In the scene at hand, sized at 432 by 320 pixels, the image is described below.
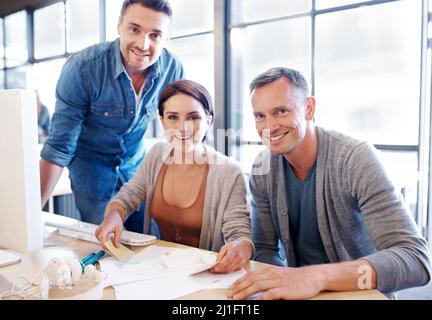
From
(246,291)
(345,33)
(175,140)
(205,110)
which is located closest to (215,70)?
(205,110)

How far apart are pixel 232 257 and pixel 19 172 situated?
384mm

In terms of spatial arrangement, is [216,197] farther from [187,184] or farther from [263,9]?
[263,9]

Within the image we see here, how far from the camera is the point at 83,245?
0.86 meters

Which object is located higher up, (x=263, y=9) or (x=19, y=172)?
(x=263, y=9)

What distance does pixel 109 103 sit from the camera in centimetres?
126

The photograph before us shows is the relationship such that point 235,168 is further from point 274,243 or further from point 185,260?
point 185,260

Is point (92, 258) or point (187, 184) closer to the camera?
point (92, 258)

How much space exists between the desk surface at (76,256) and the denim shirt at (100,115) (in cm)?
40

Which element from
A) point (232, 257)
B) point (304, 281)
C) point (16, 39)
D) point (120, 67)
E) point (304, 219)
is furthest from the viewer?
point (120, 67)

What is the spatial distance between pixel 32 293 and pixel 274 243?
0.57m

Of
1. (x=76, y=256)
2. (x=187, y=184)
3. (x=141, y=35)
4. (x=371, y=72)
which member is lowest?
(x=76, y=256)

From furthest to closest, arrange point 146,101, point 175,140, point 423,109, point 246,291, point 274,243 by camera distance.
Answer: point 146,101 < point 175,140 < point 274,243 < point 423,109 < point 246,291

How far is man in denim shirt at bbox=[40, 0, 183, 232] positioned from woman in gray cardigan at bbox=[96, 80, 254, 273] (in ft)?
0.66

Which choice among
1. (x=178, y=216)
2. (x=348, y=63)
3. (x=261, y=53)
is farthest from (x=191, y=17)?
(x=178, y=216)
